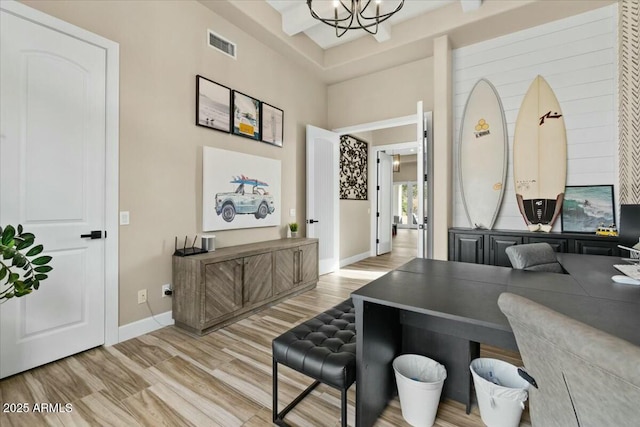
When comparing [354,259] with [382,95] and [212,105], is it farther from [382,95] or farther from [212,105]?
[212,105]

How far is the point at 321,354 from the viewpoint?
1440 mm

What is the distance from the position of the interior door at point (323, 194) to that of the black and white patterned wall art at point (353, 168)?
2.49ft

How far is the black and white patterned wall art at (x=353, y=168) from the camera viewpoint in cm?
570

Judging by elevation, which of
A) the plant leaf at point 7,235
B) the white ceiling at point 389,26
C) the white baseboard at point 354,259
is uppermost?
the white ceiling at point 389,26

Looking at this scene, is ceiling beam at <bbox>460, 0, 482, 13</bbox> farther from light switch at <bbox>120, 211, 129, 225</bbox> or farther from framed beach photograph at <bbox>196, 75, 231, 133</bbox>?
light switch at <bbox>120, 211, 129, 225</bbox>

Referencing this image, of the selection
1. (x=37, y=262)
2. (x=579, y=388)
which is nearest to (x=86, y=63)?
(x=37, y=262)

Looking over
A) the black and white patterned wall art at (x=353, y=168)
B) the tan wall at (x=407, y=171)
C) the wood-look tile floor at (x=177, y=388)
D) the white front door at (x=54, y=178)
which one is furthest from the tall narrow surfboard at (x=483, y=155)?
the tan wall at (x=407, y=171)

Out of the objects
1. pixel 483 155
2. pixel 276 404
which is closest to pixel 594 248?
pixel 483 155

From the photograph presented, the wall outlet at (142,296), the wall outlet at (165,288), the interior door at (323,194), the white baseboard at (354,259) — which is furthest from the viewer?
the white baseboard at (354,259)

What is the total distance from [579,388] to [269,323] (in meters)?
2.59

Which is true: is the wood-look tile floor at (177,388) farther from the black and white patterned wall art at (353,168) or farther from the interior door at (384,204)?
the interior door at (384,204)

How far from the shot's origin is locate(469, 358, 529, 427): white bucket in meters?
1.41

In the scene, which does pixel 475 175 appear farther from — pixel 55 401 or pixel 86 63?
pixel 55 401

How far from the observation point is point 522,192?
11.4 feet
